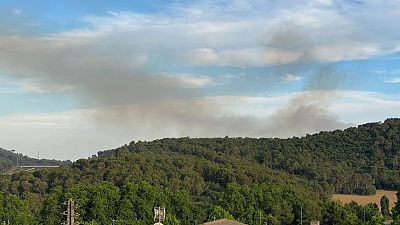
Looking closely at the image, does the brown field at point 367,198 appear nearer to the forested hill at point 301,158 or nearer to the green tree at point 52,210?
the forested hill at point 301,158

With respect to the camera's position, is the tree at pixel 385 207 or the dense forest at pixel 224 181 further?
the tree at pixel 385 207

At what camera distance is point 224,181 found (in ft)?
402

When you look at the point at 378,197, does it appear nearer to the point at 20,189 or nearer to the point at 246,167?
the point at 246,167

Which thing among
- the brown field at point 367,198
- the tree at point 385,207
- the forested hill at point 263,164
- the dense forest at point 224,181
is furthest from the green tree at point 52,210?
the brown field at point 367,198

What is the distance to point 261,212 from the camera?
81.9 meters

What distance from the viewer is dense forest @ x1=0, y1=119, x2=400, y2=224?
8000 centimetres

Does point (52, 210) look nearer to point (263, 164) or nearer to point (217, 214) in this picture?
point (217, 214)

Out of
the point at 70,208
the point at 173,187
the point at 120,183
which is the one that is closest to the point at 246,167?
the point at 173,187

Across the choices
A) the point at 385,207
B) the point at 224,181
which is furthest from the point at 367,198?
the point at 224,181

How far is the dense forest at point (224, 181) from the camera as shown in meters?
80.0

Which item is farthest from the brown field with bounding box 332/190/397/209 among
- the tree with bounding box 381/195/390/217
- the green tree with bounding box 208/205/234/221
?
the green tree with bounding box 208/205/234/221

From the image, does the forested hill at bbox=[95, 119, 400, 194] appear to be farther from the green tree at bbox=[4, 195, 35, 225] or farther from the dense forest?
the green tree at bbox=[4, 195, 35, 225]

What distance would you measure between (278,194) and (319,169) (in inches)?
2247

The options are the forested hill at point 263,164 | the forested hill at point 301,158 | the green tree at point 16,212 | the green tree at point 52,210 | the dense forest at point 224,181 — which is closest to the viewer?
the green tree at point 52,210
